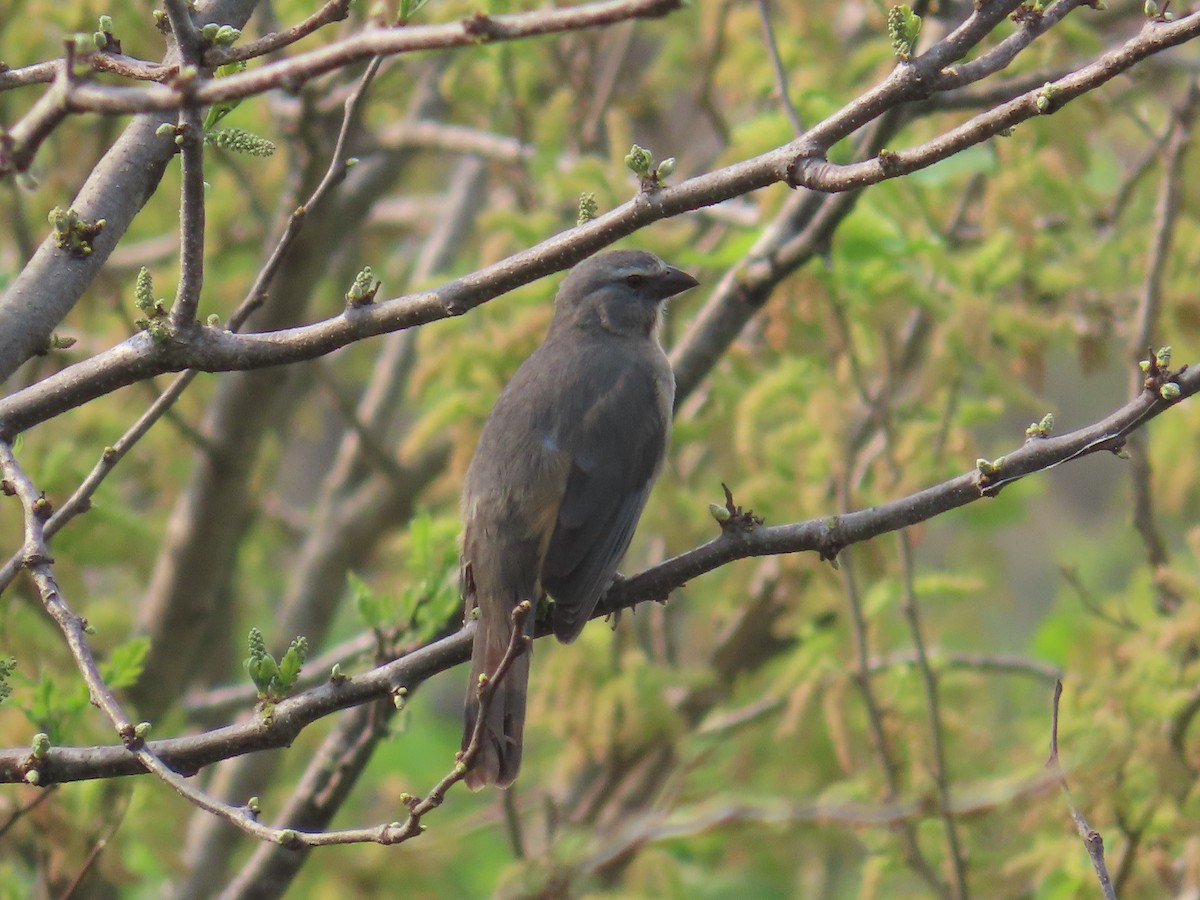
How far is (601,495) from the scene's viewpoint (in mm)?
4578

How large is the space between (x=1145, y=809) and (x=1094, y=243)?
277 cm

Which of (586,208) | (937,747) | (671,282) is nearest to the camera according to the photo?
(586,208)

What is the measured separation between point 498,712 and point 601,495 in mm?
909

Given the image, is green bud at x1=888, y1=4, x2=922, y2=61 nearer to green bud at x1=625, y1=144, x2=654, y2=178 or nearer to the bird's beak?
green bud at x1=625, y1=144, x2=654, y2=178

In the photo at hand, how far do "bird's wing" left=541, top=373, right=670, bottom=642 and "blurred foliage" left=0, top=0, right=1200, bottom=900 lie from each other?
0.38 meters

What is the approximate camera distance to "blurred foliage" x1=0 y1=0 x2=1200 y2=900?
472cm

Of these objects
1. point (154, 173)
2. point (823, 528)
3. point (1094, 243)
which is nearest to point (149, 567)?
point (154, 173)

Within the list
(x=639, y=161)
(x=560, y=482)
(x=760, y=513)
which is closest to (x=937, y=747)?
(x=760, y=513)

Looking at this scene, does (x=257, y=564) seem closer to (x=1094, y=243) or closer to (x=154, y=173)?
(x=1094, y=243)

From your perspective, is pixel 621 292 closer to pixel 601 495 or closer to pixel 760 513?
pixel 760 513

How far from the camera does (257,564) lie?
28.2ft

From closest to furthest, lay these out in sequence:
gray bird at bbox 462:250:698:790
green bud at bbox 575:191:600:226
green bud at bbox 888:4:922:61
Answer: green bud at bbox 888:4:922:61 < green bud at bbox 575:191:600:226 < gray bird at bbox 462:250:698:790

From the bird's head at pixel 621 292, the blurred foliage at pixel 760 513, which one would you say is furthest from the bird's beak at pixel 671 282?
the blurred foliage at pixel 760 513

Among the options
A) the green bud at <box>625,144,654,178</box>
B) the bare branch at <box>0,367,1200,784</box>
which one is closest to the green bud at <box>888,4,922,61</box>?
the green bud at <box>625,144,654,178</box>
